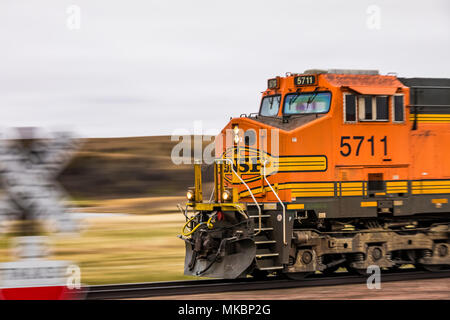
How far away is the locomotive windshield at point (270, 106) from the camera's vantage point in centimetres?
1477

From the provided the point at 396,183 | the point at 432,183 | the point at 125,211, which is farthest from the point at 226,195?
the point at 125,211

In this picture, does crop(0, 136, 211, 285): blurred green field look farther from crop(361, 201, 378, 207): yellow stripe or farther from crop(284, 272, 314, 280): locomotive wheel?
crop(361, 201, 378, 207): yellow stripe

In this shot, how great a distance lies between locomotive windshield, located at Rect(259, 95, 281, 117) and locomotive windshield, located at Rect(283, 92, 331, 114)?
33 cm

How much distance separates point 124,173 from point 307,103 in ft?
153

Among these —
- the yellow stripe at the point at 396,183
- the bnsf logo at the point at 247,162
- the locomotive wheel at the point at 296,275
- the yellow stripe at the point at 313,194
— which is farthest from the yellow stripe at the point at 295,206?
the yellow stripe at the point at 396,183

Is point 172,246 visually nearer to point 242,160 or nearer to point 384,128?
point 242,160

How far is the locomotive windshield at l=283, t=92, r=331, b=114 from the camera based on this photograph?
1367 cm

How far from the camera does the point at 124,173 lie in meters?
59.3

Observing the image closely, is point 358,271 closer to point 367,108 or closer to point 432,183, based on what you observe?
point 432,183

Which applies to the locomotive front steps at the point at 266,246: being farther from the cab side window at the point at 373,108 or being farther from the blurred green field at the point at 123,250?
the blurred green field at the point at 123,250

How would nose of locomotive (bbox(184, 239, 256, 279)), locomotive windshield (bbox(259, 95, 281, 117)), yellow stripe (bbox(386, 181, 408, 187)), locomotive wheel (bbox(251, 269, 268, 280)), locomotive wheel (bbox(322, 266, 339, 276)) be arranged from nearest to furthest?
nose of locomotive (bbox(184, 239, 256, 279)) → yellow stripe (bbox(386, 181, 408, 187)) → locomotive wheel (bbox(251, 269, 268, 280)) → locomotive wheel (bbox(322, 266, 339, 276)) → locomotive windshield (bbox(259, 95, 281, 117))

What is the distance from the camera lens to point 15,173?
201 inches

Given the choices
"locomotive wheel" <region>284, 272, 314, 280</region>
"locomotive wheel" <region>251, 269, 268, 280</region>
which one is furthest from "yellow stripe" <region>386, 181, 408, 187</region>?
"locomotive wheel" <region>251, 269, 268, 280</region>

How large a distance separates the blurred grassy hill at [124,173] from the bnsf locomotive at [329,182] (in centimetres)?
2975
